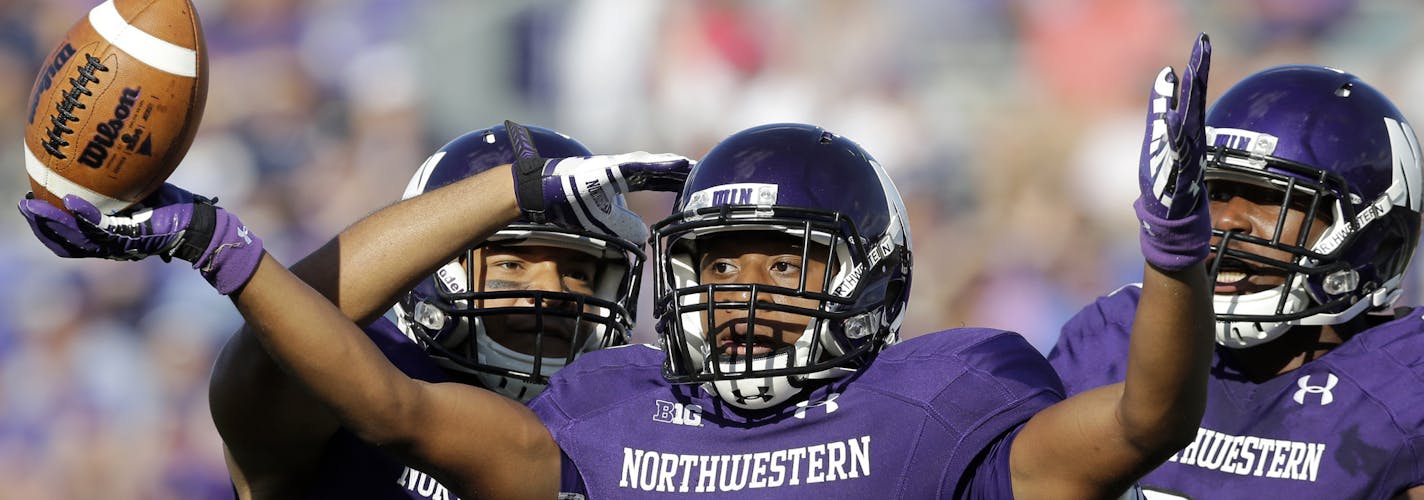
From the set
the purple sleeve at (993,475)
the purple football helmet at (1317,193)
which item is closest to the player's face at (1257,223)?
the purple football helmet at (1317,193)

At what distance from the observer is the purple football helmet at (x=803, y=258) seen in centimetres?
252

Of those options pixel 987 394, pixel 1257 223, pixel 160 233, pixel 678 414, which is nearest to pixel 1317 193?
pixel 1257 223

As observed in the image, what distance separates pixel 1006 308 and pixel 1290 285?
3046mm

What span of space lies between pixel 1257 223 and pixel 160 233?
215 cm

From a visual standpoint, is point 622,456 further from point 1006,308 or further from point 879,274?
point 1006,308

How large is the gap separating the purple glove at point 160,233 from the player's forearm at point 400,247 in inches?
11.6

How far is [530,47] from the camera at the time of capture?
7.00m

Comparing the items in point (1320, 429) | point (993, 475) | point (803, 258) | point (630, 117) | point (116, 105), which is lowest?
point (630, 117)

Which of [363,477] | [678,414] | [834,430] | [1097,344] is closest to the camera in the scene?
[834,430]

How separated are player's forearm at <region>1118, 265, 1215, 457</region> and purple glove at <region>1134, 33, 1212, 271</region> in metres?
0.04

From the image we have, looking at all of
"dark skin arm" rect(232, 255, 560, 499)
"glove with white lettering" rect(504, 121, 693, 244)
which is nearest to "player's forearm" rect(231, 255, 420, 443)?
"dark skin arm" rect(232, 255, 560, 499)

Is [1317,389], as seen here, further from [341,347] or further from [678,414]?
[341,347]

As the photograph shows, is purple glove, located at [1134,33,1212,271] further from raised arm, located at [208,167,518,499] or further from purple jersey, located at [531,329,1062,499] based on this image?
raised arm, located at [208,167,518,499]

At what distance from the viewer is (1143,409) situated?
6.71 ft
